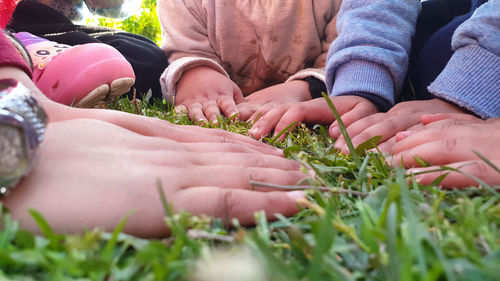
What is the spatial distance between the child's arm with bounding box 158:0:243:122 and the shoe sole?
0.85 feet

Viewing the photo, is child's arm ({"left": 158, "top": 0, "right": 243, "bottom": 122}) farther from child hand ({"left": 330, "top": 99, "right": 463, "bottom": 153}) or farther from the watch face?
the watch face

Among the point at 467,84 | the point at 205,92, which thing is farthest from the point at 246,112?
the point at 467,84

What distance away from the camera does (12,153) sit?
0.50 m

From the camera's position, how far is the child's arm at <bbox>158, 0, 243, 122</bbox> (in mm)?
1793

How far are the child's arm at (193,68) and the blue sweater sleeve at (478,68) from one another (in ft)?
2.73

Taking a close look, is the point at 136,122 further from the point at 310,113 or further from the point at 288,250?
the point at 310,113

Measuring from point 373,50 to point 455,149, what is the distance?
0.84 m

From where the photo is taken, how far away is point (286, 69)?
2.46m

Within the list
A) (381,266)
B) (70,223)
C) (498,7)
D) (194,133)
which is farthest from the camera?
(498,7)

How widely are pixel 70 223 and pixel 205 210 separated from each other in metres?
0.18

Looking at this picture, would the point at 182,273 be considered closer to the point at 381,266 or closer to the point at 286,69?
the point at 381,266

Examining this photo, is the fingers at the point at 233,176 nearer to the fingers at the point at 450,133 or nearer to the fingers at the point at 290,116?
the fingers at the point at 450,133

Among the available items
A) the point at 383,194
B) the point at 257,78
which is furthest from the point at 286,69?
the point at 383,194

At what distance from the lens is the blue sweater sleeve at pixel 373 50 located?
151 centimetres
